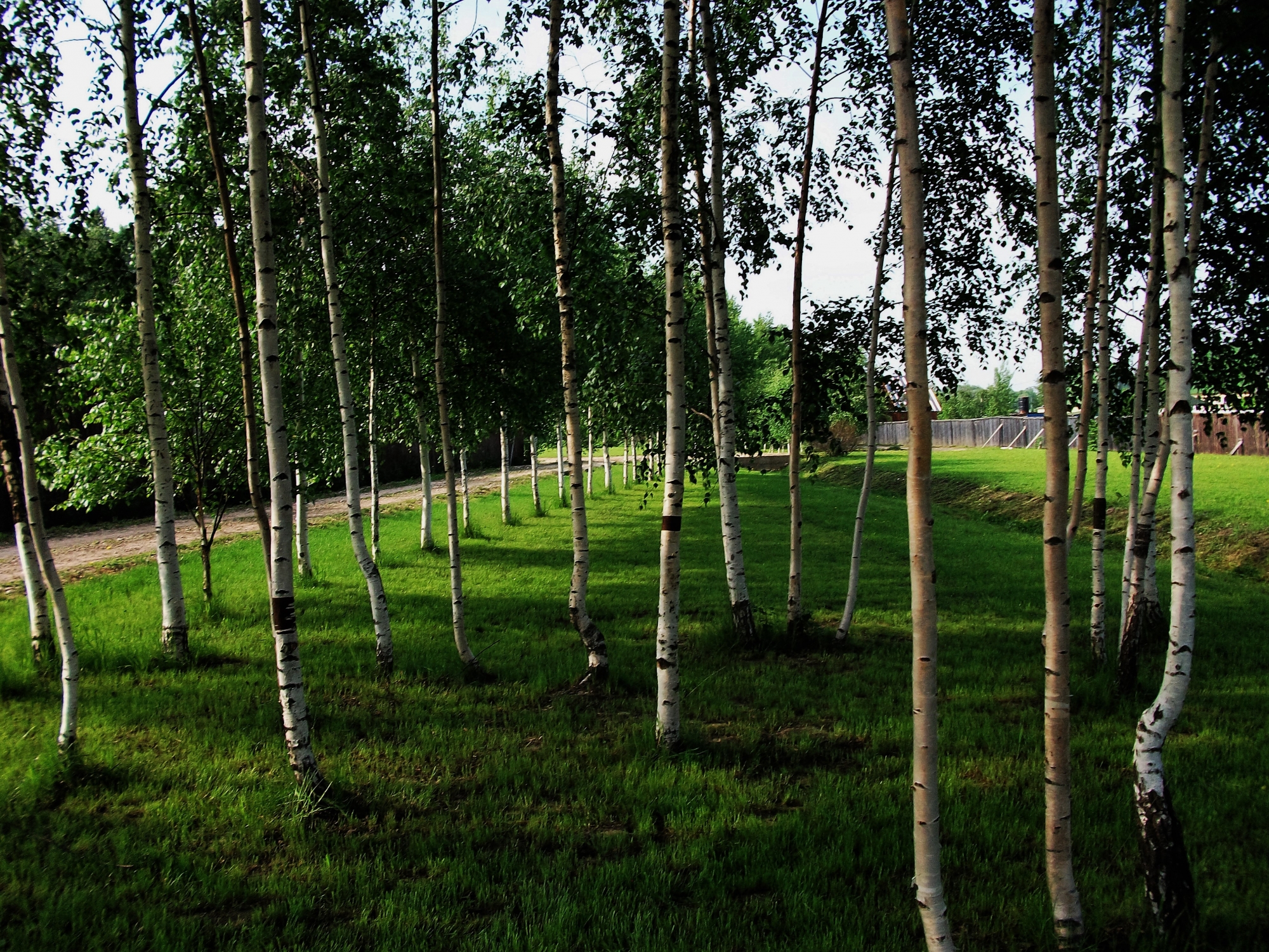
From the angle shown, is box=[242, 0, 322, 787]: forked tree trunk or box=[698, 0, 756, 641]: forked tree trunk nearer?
box=[242, 0, 322, 787]: forked tree trunk

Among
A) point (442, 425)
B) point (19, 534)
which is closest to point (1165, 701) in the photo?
point (442, 425)

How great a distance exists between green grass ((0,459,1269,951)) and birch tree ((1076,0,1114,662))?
1.90ft

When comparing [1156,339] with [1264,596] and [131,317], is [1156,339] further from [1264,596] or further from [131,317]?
[131,317]

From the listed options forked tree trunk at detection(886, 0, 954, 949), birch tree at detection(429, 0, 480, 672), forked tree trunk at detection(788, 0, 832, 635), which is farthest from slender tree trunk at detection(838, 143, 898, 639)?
forked tree trunk at detection(886, 0, 954, 949)

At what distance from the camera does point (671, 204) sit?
600cm

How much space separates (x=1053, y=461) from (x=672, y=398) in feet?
10.4

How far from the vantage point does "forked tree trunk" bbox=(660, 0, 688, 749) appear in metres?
5.89

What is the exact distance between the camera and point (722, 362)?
859 centimetres

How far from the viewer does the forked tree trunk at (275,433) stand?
16.3 ft

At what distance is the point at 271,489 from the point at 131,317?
6.31 m

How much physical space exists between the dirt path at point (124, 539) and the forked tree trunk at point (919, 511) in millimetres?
14215

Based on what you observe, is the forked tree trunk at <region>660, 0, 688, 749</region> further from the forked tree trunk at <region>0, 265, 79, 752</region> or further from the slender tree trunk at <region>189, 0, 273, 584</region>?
the forked tree trunk at <region>0, 265, 79, 752</region>

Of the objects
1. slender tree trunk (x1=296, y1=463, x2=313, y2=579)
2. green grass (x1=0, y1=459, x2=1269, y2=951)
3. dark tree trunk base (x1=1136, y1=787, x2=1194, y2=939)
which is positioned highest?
slender tree trunk (x1=296, y1=463, x2=313, y2=579)

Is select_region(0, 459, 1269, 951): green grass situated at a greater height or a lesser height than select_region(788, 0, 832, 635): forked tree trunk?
lesser
